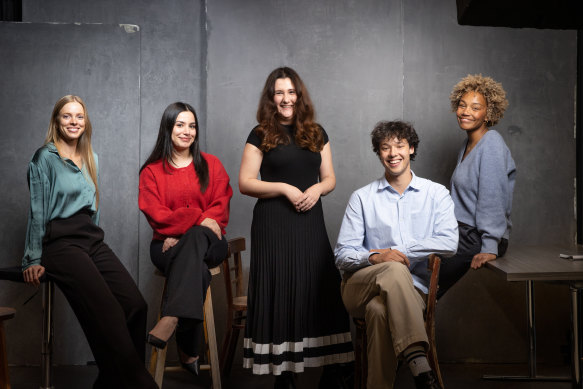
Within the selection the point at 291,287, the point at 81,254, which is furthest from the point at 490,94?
the point at 81,254

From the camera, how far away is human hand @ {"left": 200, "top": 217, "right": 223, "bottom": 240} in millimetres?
3186

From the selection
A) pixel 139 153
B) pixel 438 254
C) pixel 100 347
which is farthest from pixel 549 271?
pixel 139 153

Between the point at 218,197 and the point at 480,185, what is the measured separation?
4.97ft

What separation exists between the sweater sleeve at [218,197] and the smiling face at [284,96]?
21.2 inches

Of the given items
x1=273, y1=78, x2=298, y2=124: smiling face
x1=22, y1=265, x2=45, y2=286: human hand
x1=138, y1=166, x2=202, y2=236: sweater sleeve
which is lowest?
x1=22, y1=265, x2=45, y2=286: human hand

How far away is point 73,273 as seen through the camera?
3047 mm

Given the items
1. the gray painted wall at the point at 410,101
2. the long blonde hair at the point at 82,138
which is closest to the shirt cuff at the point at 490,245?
the gray painted wall at the point at 410,101

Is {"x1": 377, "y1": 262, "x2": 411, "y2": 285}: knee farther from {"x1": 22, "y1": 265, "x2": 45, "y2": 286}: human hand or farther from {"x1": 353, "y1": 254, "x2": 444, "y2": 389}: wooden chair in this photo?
{"x1": 22, "y1": 265, "x2": 45, "y2": 286}: human hand

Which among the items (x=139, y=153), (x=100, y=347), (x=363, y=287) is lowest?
(x=100, y=347)

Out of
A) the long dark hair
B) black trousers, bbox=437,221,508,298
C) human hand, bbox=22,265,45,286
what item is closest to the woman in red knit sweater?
the long dark hair

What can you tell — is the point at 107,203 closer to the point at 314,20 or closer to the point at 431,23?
the point at 314,20

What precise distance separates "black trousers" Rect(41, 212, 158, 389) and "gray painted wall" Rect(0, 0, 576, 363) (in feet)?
3.03

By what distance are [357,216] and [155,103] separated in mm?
1888

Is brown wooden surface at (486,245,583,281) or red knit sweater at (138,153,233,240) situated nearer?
brown wooden surface at (486,245,583,281)
